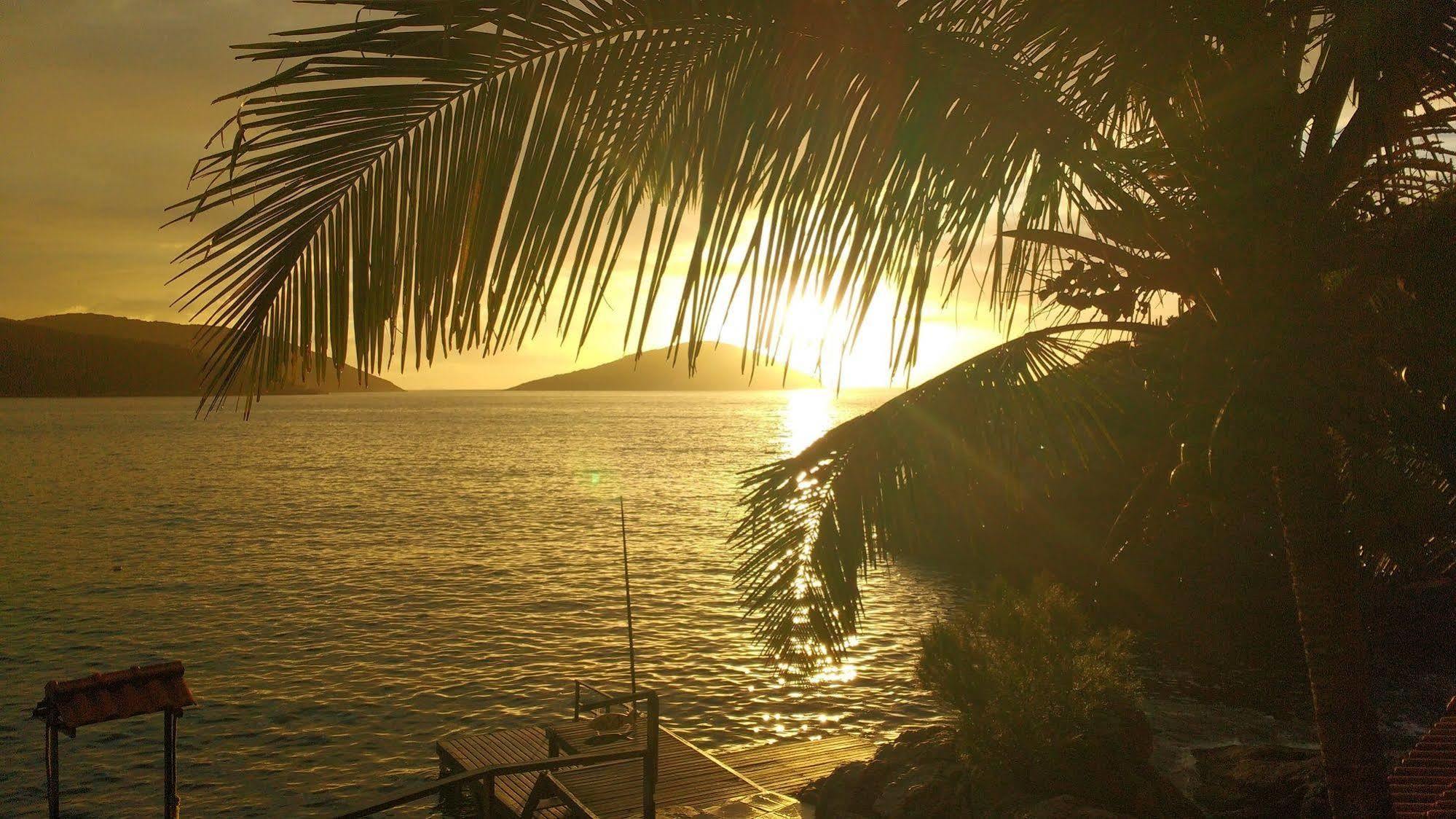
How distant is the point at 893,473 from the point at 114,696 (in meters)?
10.9

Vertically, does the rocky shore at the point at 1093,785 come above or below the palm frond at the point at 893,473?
below

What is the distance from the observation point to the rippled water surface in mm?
22531

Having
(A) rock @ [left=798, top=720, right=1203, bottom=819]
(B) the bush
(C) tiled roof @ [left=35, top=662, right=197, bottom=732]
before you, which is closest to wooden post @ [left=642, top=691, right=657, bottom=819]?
(A) rock @ [left=798, top=720, right=1203, bottom=819]

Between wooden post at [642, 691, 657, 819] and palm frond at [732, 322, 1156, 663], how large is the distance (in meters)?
4.15

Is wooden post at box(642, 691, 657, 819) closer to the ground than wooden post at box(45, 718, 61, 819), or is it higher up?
higher up

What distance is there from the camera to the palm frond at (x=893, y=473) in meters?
4.82

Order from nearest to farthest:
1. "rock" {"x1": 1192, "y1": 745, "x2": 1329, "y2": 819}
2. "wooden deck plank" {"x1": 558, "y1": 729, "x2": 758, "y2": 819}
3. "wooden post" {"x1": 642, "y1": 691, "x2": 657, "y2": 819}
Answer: "wooden post" {"x1": 642, "y1": 691, "x2": 657, "y2": 819}
"rock" {"x1": 1192, "y1": 745, "x2": 1329, "y2": 819}
"wooden deck plank" {"x1": 558, "y1": 729, "x2": 758, "y2": 819}

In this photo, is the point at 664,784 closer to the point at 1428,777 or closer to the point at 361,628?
the point at 1428,777

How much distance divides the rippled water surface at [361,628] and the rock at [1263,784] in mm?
8993

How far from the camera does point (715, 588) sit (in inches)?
1726

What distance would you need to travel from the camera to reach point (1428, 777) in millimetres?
7969

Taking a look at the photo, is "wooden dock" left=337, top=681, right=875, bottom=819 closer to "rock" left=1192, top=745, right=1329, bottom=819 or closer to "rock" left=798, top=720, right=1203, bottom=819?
"rock" left=798, top=720, right=1203, bottom=819

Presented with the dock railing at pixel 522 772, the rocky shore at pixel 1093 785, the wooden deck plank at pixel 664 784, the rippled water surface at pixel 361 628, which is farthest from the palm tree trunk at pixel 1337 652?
the rippled water surface at pixel 361 628

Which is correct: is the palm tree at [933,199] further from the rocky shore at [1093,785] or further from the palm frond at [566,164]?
the rocky shore at [1093,785]
